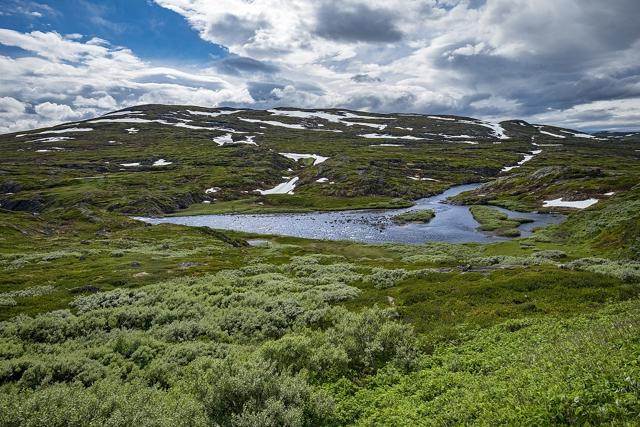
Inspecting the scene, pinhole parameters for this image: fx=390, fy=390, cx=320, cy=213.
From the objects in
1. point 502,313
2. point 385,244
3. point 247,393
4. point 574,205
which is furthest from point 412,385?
point 574,205

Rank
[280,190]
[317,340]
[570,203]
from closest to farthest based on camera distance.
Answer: [317,340] → [570,203] → [280,190]

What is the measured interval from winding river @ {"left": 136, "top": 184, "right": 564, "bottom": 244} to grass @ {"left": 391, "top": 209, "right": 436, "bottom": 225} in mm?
1800

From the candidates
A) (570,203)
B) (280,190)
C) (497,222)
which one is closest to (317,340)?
(497,222)

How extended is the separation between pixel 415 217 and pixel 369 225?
14.7 meters

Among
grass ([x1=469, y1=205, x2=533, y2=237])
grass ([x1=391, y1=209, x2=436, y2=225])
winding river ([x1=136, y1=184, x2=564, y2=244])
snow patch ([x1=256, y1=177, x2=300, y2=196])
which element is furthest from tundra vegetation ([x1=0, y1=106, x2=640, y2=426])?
snow patch ([x1=256, y1=177, x2=300, y2=196])

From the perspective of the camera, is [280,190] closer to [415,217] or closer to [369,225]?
[369,225]

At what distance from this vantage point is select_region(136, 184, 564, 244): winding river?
297 ft

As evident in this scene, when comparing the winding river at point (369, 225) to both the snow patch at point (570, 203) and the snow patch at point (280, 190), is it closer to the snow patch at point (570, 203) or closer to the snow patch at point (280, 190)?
the snow patch at point (570, 203)

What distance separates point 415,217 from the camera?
115m

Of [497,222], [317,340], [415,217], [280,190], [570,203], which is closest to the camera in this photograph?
[317,340]

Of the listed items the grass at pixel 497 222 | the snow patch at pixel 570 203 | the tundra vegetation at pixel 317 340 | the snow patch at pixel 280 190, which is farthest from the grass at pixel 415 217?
the snow patch at pixel 280 190

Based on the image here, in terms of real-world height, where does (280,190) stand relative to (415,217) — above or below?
below

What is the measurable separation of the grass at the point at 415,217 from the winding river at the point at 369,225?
1.80 meters

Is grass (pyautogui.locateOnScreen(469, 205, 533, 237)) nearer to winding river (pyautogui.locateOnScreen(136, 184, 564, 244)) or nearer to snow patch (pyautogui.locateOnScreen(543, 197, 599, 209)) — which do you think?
winding river (pyautogui.locateOnScreen(136, 184, 564, 244))
